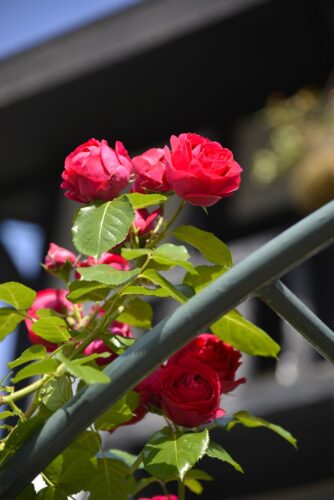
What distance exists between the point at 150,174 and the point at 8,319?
0.18 metres

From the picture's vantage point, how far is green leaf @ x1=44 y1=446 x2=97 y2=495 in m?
0.79

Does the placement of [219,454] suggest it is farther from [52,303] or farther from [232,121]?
[232,121]

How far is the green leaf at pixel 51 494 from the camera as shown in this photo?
775 mm

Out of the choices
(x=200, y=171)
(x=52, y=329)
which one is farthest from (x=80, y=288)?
(x=200, y=171)

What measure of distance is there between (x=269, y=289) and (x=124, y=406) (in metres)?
0.18

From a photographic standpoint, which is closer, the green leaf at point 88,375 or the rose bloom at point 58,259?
the green leaf at point 88,375

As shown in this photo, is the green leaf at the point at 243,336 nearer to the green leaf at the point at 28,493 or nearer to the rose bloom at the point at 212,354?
the rose bloom at the point at 212,354

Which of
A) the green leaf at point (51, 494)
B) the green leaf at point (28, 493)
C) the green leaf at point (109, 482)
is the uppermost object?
the green leaf at point (28, 493)

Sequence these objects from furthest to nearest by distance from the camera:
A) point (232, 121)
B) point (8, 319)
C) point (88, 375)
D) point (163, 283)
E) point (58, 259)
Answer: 1. point (232, 121)
2. point (58, 259)
3. point (8, 319)
4. point (163, 283)
5. point (88, 375)

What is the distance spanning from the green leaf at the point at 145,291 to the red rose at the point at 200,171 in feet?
0.31

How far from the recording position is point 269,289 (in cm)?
74

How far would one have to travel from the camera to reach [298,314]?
75 cm

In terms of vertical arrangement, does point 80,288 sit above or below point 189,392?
above

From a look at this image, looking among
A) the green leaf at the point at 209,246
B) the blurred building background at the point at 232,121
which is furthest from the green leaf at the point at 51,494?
the blurred building background at the point at 232,121
